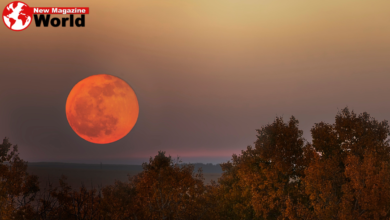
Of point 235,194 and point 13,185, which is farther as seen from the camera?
point 235,194

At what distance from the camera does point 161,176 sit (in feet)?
130

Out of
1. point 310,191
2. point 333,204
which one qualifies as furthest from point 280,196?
point 333,204

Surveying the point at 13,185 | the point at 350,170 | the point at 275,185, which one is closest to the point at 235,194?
the point at 275,185

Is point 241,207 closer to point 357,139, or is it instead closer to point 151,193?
point 151,193

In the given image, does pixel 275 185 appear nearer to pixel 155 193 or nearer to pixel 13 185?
pixel 155 193

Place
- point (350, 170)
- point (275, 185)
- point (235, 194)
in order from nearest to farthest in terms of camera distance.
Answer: point (350, 170) → point (275, 185) → point (235, 194)

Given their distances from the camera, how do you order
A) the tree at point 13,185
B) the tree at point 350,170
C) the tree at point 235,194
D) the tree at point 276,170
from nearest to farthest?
the tree at point 13,185 → the tree at point 350,170 → the tree at point 276,170 → the tree at point 235,194

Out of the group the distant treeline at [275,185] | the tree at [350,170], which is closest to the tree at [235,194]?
the distant treeline at [275,185]

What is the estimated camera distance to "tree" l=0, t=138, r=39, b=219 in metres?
30.1

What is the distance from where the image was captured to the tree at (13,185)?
98.9 ft

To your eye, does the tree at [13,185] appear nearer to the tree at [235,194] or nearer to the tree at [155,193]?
the tree at [155,193]

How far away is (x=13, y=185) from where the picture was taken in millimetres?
42688

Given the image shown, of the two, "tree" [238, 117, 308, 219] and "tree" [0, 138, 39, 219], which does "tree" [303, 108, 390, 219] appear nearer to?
"tree" [238, 117, 308, 219]

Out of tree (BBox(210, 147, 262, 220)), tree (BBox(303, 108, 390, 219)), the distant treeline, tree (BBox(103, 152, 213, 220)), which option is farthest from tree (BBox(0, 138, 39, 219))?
tree (BBox(303, 108, 390, 219))
